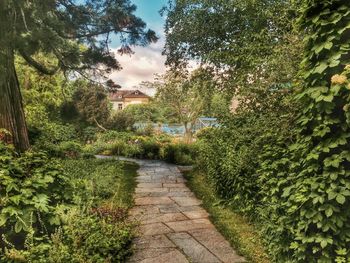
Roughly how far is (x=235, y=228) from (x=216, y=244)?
60 cm

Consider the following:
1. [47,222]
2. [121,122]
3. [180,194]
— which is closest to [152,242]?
[47,222]

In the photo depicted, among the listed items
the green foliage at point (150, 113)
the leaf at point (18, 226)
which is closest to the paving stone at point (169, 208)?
the leaf at point (18, 226)

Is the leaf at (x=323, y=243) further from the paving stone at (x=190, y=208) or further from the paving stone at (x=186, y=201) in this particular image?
the paving stone at (x=186, y=201)

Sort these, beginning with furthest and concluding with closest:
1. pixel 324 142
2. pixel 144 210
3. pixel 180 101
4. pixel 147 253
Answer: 1. pixel 180 101
2. pixel 144 210
3. pixel 147 253
4. pixel 324 142

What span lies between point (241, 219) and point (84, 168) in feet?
13.7

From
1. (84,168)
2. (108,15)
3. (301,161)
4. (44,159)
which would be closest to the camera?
(301,161)

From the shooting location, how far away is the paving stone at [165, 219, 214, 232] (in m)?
4.62

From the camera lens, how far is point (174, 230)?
4.54 m

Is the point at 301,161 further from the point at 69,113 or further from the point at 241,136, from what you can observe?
the point at 69,113

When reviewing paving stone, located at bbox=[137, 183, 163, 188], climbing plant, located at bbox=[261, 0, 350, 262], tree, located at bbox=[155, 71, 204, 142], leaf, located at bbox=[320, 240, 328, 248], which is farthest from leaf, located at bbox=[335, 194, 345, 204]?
tree, located at bbox=[155, 71, 204, 142]

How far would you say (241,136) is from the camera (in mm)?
5277

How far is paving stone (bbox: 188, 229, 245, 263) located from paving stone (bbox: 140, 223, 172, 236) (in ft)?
1.14

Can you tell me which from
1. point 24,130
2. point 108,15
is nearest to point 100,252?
point 24,130

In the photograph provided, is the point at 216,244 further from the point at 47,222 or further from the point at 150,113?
the point at 150,113
